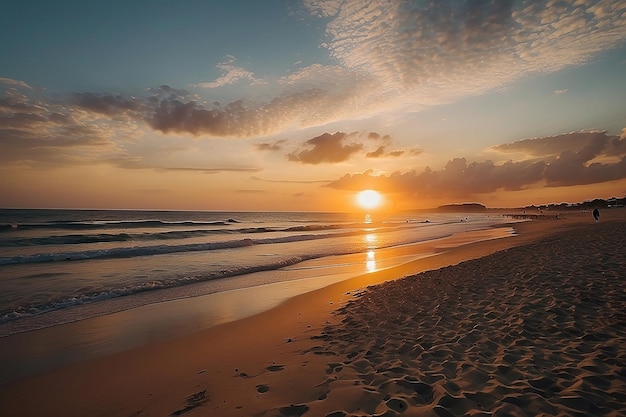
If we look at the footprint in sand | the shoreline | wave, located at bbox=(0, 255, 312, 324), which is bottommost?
the shoreline

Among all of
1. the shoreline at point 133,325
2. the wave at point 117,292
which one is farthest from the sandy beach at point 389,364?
the wave at point 117,292

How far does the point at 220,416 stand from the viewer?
4.15 metres

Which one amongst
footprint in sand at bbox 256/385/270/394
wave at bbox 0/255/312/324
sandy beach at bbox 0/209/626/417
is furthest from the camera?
wave at bbox 0/255/312/324

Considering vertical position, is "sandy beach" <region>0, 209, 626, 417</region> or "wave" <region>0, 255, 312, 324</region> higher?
"sandy beach" <region>0, 209, 626, 417</region>

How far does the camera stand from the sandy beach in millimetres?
4051

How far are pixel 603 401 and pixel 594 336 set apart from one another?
2.24m

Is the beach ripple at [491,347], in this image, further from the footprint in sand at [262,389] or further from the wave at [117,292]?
the wave at [117,292]

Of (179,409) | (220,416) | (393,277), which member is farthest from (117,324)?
(393,277)

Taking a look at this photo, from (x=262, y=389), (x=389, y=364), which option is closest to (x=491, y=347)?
(x=389, y=364)

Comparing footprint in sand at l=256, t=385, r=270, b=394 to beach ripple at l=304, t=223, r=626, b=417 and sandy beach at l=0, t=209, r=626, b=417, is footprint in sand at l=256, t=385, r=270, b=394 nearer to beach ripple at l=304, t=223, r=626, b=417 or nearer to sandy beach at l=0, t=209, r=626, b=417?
sandy beach at l=0, t=209, r=626, b=417

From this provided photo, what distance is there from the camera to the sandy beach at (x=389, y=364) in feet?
13.3

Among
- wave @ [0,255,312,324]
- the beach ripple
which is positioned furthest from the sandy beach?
wave @ [0,255,312,324]

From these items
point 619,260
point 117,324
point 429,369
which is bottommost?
point 117,324

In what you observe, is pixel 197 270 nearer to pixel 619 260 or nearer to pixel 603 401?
pixel 603 401
